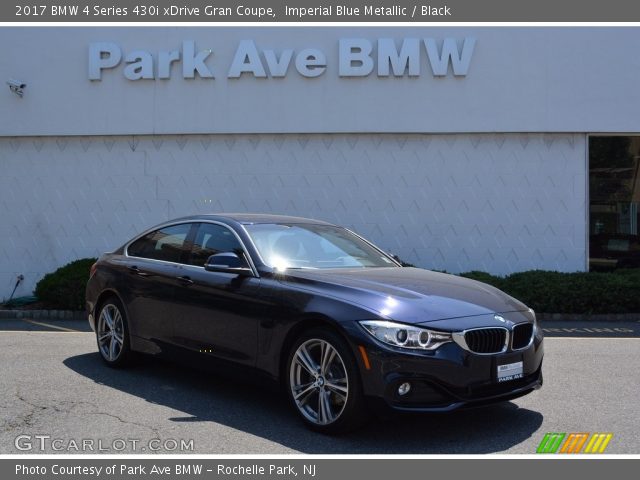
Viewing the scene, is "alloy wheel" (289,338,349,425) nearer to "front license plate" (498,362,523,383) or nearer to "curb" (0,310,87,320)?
"front license plate" (498,362,523,383)

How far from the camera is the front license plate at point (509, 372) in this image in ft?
16.5

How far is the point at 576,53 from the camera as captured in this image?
13.2 m

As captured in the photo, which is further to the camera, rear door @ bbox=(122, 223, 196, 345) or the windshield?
rear door @ bbox=(122, 223, 196, 345)

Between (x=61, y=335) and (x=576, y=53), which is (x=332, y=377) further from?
(x=576, y=53)

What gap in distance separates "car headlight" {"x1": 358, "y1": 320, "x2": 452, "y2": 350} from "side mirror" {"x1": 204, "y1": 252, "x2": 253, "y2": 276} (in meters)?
1.44

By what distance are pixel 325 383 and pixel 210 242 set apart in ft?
6.57

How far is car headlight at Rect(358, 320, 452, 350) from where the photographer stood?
15.8 feet

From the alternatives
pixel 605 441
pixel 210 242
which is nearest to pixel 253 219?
pixel 210 242

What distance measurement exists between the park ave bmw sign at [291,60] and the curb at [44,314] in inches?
187

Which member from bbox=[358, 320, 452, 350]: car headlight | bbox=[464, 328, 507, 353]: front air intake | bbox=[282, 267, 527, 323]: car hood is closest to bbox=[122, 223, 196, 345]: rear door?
bbox=[282, 267, 527, 323]: car hood

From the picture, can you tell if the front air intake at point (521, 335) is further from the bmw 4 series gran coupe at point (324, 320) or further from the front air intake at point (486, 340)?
the front air intake at point (486, 340)

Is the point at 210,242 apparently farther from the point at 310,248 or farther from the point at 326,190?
the point at 326,190

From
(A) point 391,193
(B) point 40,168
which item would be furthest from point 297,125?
(B) point 40,168

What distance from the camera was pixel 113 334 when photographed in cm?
740
